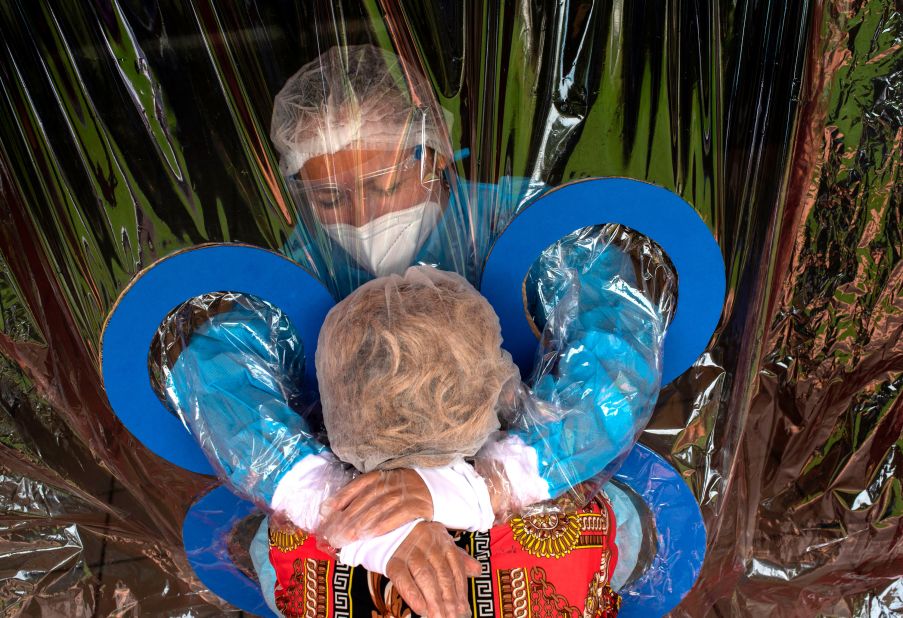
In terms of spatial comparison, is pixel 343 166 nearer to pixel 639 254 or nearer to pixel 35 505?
pixel 639 254

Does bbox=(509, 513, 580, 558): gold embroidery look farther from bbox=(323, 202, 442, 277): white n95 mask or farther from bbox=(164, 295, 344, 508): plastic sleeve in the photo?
bbox=(323, 202, 442, 277): white n95 mask

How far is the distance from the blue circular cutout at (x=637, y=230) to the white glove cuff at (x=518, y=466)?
16cm

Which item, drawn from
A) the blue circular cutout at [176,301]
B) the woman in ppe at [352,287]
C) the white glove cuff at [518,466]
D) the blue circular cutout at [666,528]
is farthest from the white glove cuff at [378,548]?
the blue circular cutout at [666,528]

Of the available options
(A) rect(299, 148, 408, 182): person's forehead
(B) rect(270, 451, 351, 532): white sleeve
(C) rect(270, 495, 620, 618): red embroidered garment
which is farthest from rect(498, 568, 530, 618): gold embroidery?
(A) rect(299, 148, 408, 182): person's forehead

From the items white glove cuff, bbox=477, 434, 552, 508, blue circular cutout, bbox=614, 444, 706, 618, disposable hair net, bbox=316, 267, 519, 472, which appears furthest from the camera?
blue circular cutout, bbox=614, 444, 706, 618

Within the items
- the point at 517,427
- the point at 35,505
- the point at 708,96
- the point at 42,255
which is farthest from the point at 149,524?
the point at 708,96

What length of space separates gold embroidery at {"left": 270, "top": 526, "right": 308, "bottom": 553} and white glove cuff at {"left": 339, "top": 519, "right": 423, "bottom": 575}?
0.33 feet

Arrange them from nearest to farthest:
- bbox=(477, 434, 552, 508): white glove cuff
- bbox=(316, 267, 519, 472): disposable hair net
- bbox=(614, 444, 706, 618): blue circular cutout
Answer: bbox=(316, 267, 519, 472): disposable hair net, bbox=(477, 434, 552, 508): white glove cuff, bbox=(614, 444, 706, 618): blue circular cutout

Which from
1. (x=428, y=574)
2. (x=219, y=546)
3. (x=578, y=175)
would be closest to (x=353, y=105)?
(x=578, y=175)

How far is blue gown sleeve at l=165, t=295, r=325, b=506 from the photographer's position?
937 mm

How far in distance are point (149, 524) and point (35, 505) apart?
6.5 inches

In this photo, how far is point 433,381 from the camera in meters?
0.81

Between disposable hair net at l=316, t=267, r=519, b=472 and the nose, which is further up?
the nose

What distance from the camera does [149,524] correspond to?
3.92ft
